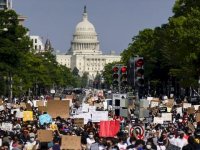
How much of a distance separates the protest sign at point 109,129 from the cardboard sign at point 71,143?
2.66 meters

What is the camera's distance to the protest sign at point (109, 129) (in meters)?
29.7

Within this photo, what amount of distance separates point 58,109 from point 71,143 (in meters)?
13.1

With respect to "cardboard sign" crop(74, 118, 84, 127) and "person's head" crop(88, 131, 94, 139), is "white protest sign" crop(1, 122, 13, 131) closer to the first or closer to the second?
"cardboard sign" crop(74, 118, 84, 127)

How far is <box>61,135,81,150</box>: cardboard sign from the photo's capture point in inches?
1055

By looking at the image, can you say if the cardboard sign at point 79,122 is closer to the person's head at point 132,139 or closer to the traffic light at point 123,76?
the traffic light at point 123,76

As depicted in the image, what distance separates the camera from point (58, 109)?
1569 inches

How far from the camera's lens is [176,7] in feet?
306

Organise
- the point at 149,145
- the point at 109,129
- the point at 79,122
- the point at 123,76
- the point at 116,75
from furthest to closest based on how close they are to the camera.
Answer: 1. the point at 79,122
2. the point at 116,75
3. the point at 123,76
4. the point at 109,129
5. the point at 149,145

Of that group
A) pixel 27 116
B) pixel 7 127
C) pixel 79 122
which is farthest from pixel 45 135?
pixel 27 116

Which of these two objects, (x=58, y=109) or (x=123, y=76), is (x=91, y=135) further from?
(x=58, y=109)

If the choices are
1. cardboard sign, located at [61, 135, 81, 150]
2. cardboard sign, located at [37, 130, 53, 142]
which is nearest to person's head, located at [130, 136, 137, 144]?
cardboard sign, located at [61, 135, 81, 150]

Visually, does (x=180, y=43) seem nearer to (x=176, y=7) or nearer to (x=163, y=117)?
(x=176, y=7)

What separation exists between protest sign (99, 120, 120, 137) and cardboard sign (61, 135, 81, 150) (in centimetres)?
266

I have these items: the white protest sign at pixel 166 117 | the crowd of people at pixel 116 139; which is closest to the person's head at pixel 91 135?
the crowd of people at pixel 116 139
